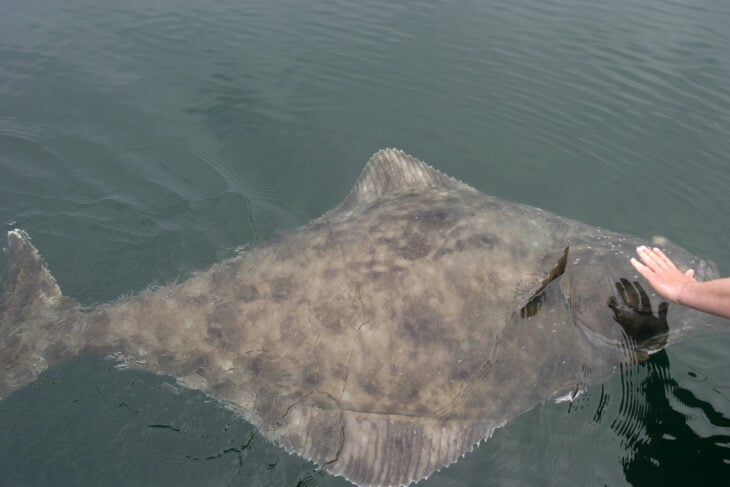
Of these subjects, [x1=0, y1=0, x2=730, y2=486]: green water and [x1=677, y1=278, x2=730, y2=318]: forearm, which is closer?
[x1=677, y1=278, x2=730, y2=318]: forearm

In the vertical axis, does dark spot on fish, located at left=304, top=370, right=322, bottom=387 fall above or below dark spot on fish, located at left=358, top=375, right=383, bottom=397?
below

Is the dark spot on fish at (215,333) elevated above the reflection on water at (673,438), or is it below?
above

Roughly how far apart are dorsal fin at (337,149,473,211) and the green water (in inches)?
60.6

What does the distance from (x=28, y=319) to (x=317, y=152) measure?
3983mm

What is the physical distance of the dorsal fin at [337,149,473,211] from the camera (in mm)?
4617

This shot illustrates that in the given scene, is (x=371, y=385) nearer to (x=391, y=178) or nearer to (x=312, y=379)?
(x=312, y=379)

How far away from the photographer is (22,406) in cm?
411

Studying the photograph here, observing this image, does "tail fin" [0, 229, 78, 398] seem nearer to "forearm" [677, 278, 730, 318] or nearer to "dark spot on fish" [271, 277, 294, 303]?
"dark spot on fish" [271, 277, 294, 303]

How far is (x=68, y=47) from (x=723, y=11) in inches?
535

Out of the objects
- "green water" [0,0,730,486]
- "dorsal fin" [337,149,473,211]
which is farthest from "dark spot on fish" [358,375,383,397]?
"dorsal fin" [337,149,473,211]

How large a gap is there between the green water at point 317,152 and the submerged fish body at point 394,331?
0.43m

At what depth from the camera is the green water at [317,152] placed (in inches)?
156

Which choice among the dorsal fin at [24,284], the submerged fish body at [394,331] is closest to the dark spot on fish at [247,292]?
the submerged fish body at [394,331]

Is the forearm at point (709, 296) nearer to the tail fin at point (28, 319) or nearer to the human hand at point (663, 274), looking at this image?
the human hand at point (663, 274)
